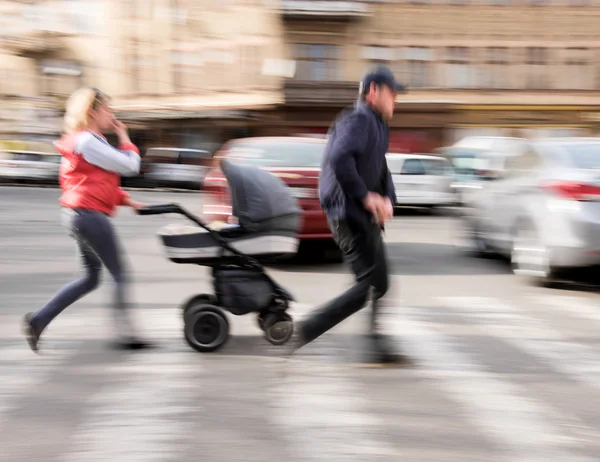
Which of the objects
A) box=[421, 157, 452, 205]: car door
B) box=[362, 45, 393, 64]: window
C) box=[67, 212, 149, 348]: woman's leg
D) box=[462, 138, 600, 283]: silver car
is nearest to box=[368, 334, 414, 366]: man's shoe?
box=[67, 212, 149, 348]: woman's leg

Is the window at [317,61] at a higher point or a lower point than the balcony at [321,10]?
lower

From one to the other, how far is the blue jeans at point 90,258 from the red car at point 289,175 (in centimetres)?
508

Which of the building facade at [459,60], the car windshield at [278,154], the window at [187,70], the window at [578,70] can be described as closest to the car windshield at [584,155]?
the car windshield at [278,154]

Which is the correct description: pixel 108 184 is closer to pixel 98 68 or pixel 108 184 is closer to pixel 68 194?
pixel 68 194

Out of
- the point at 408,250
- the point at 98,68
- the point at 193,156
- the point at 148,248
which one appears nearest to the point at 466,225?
the point at 408,250

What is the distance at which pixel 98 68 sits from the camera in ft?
170

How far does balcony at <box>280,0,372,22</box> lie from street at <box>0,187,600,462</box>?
34.9m

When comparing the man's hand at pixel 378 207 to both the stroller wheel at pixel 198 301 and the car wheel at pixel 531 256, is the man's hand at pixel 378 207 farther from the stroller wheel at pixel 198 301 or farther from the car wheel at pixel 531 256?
the car wheel at pixel 531 256

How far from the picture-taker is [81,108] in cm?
671

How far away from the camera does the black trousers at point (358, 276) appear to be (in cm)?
619

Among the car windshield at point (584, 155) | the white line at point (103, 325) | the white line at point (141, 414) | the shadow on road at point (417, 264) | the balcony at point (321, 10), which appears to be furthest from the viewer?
the balcony at point (321, 10)

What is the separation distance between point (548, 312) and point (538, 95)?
3778 cm

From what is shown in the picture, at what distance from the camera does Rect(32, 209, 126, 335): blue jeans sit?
21.9 ft

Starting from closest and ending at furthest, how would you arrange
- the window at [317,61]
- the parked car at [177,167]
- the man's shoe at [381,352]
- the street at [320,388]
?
the street at [320,388] < the man's shoe at [381,352] < the parked car at [177,167] < the window at [317,61]
